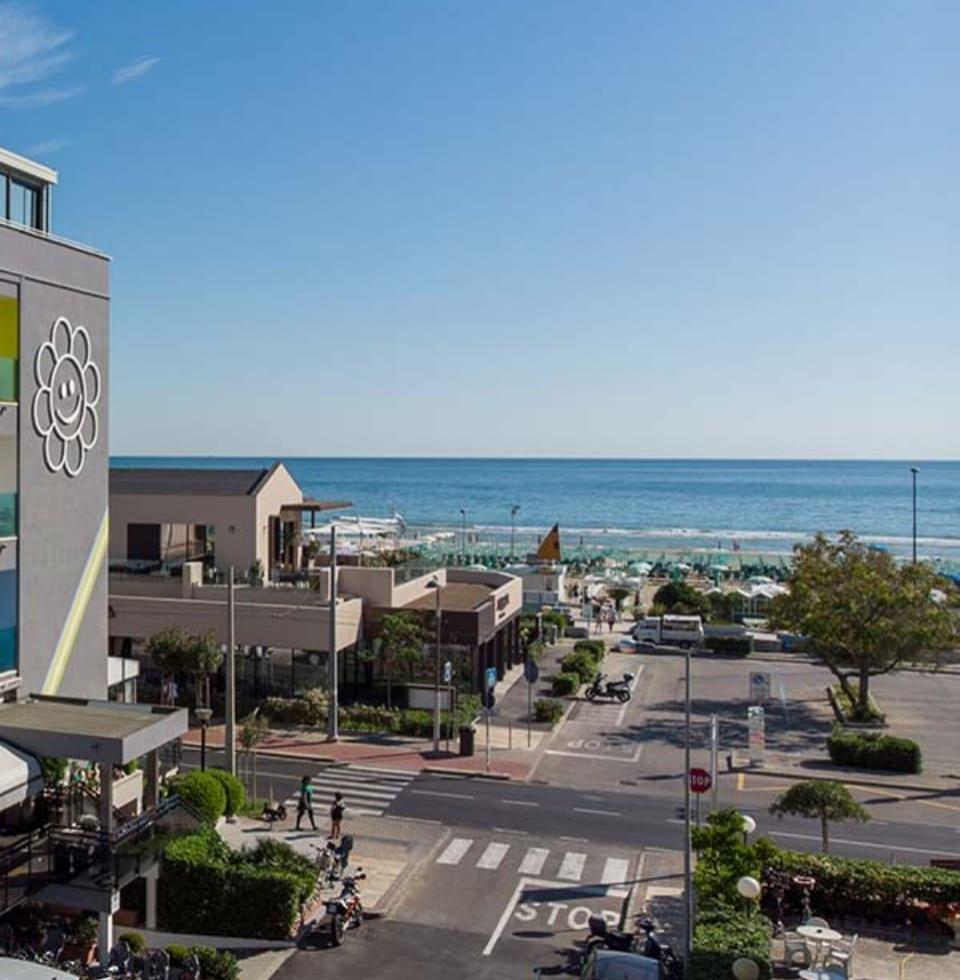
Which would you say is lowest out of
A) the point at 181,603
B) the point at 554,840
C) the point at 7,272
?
the point at 554,840

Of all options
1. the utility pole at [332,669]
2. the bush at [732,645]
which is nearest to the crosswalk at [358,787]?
the utility pole at [332,669]

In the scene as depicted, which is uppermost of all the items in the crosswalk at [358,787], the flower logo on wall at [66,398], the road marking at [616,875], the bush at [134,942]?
the flower logo on wall at [66,398]

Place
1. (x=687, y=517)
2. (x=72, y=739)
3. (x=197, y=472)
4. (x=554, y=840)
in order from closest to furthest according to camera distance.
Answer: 1. (x=72, y=739)
2. (x=554, y=840)
3. (x=197, y=472)
4. (x=687, y=517)

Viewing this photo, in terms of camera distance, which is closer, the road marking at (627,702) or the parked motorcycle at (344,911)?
the parked motorcycle at (344,911)

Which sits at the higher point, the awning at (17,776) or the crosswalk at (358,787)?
the awning at (17,776)

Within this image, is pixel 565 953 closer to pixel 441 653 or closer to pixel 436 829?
pixel 436 829

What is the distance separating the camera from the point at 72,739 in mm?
17453

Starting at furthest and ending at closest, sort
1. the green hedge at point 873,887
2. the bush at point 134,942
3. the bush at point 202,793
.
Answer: the bush at point 202,793 < the green hedge at point 873,887 < the bush at point 134,942

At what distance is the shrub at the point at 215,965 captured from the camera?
16781 mm

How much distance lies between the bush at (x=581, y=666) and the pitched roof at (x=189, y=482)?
1486 cm

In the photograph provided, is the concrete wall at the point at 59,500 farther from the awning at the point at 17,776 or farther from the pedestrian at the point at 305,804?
the pedestrian at the point at 305,804

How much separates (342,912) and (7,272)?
527 inches

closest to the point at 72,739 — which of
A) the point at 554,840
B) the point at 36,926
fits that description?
the point at 36,926

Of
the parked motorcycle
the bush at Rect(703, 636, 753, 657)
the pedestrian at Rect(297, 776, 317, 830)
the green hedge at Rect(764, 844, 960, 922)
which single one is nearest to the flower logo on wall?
the pedestrian at Rect(297, 776, 317, 830)
